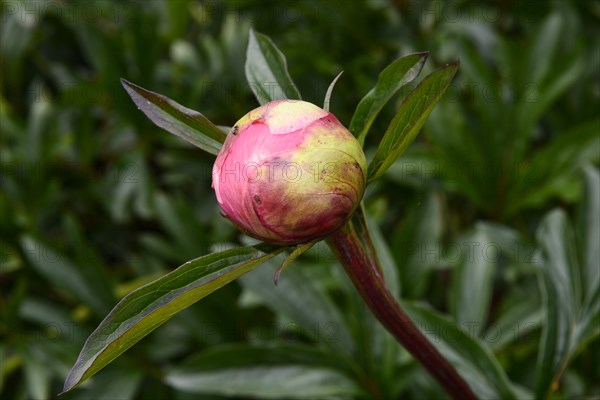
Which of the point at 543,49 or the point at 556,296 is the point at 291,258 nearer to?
the point at 556,296

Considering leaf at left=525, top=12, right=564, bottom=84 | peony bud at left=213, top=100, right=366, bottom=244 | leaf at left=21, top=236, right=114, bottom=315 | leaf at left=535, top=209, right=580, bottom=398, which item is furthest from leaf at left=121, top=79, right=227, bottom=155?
leaf at left=525, top=12, right=564, bottom=84

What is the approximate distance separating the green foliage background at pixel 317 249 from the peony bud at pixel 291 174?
391 mm

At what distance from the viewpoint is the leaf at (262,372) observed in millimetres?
852

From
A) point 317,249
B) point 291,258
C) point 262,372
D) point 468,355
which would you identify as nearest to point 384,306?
point 291,258

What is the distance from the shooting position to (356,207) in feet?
1.67

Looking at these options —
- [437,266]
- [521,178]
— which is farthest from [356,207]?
[521,178]

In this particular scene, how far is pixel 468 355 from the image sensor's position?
2.46ft

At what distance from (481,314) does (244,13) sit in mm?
765

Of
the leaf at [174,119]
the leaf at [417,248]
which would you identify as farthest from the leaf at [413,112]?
the leaf at [417,248]

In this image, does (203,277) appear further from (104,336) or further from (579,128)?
(579,128)

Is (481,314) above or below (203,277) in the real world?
below

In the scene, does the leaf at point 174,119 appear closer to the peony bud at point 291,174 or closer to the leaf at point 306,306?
the peony bud at point 291,174

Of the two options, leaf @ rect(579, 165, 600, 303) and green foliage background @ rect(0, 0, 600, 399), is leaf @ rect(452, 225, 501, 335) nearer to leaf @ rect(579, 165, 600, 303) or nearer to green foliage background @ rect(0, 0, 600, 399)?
green foliage background @ rect(0, 0, 600, 399)

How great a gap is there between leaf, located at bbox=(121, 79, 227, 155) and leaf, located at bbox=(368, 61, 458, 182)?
128 millimetres
